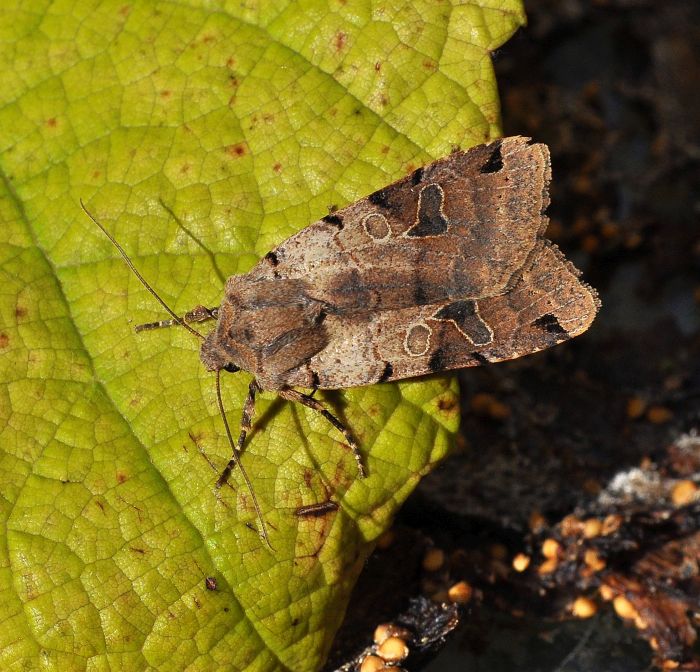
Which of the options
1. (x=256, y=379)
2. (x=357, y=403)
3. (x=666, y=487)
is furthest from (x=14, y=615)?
(x=666, y=487)

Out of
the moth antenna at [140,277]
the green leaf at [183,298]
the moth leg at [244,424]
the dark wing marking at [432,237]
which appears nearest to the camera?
the green leaf at [183,298]

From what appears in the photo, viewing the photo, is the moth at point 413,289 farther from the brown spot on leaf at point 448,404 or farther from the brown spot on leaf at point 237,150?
the brown spot on leaf at point 237,150

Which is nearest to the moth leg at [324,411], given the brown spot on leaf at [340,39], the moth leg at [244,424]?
the moth leg at [244,424]

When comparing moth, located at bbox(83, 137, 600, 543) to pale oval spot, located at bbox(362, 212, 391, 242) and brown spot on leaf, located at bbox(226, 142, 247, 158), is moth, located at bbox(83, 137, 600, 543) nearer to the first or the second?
pale oval spot, located at bbox(362, 212, 391, 242)

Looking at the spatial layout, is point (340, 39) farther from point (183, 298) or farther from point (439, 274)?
point (183, 298)

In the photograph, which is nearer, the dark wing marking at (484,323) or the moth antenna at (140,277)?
the moth antenna at (140,277)

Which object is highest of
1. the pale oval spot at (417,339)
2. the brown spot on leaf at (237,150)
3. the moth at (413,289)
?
the brown spot on leaf at (237,150)

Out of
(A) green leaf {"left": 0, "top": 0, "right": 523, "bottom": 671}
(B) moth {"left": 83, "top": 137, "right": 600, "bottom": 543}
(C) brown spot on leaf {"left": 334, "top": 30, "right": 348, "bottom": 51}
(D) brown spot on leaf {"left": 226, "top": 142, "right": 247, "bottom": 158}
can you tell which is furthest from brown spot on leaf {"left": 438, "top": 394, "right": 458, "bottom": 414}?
(C) brown spot on leaf {"left": 334, "top": 30, "right": 348, "bottom": 51}
